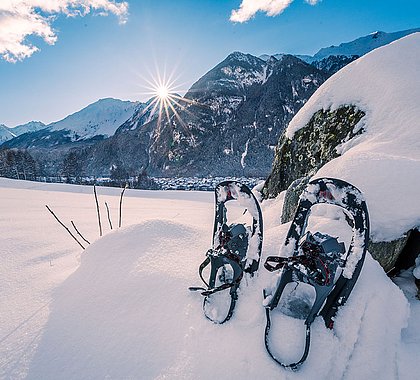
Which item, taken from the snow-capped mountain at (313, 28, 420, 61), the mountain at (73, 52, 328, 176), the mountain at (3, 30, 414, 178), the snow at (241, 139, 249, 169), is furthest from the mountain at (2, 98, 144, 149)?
the snow-capped mountain at (313, 28, 420, 61)

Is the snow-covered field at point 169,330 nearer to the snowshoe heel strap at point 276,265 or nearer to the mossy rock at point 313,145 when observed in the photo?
the snowshoe heel strap at point 276,265

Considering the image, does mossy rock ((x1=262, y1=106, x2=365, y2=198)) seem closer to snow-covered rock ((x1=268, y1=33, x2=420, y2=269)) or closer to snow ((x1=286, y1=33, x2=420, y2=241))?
snow-covered rock ((x1=268, y1=33, x2=420, y2=269))

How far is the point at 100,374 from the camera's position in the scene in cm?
142

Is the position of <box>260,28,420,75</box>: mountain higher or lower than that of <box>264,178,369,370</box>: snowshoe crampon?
higher

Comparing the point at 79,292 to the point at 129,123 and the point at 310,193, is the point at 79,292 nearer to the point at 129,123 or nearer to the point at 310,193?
the point at 310,193

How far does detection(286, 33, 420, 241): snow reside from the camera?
2111 millimetres

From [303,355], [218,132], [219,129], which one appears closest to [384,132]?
[303,355]

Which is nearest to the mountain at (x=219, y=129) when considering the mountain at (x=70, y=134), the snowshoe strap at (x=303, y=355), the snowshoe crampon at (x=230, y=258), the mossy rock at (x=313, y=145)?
the mountain at (x=70, y=134)

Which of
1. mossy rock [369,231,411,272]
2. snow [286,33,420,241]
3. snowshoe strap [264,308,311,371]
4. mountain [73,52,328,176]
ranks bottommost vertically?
snowshoe strap [264,308,311,371]

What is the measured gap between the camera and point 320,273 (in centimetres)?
153

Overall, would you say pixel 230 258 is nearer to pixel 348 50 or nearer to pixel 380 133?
pixel 380 133

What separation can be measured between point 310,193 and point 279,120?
11536 centimetres

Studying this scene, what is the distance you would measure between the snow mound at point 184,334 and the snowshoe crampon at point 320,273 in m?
0.06

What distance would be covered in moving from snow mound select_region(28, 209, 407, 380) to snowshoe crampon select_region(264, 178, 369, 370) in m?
0.06
